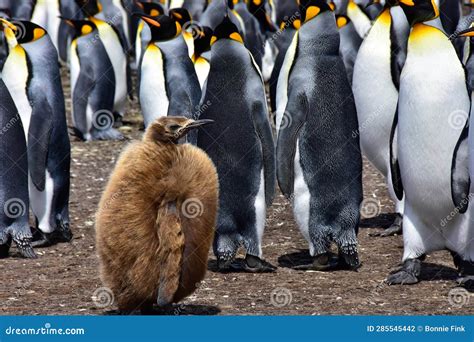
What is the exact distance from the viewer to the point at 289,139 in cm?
586

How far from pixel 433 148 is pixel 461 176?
217mm

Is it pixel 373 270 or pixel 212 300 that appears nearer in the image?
pixel 212 300

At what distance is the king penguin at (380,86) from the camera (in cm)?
732

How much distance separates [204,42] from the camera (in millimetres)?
8258

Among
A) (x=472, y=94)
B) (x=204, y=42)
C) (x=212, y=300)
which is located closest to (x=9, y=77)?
(x=204, y=42)

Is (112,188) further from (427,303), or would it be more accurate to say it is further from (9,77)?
(9,77)

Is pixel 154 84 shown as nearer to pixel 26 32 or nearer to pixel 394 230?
pixel 26 32

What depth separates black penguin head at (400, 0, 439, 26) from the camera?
223 inches

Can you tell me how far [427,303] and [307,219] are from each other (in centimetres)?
99

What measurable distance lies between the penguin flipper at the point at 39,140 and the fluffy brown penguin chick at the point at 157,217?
215cm

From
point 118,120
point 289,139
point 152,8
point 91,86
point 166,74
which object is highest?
point 289,139

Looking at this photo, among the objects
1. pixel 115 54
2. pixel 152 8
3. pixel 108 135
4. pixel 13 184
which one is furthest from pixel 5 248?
pixel 115 54

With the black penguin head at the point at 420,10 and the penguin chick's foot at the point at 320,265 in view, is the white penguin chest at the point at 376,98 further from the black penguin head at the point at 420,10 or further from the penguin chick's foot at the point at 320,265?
the black penguin head at the point at 420,10

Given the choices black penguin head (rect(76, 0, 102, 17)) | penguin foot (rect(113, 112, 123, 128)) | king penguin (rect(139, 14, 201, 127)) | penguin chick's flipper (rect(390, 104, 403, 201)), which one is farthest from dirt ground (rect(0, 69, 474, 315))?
Answer: black penguin head (rect(76, 0, 102, 17))
